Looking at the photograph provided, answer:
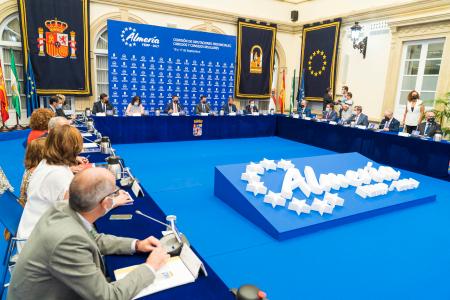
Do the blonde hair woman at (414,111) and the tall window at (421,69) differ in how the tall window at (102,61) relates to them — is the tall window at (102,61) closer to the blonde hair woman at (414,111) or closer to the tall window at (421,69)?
the blonde hair woman at (414,111)

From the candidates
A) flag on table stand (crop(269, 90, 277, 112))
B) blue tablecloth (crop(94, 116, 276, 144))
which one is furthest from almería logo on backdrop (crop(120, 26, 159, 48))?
flag on table stand (crop(269, 90, 277, 112))

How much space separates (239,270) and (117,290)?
1.58m

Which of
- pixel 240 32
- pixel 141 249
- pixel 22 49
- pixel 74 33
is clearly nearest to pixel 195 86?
pixel 240 32

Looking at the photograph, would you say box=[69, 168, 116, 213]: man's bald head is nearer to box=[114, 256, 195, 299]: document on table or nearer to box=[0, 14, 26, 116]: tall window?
box=[114, 256, 195, 299]: document on table

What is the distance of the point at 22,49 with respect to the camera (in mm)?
7812

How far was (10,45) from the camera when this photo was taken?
8.02m

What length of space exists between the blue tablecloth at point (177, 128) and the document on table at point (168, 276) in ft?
19.4

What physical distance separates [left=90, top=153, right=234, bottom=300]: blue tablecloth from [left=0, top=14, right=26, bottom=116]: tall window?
7.90 metres

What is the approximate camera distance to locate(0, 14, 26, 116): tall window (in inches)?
313

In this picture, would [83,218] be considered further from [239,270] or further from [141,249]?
[239,270]

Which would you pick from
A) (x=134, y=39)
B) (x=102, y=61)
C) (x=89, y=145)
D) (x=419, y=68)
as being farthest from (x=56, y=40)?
(x=419, y=68)

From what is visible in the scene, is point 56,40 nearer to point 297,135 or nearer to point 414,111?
point 297,135

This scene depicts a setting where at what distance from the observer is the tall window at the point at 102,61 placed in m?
9.07

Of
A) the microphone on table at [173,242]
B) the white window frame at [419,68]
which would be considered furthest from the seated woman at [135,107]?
the white window frame at [419,68]
